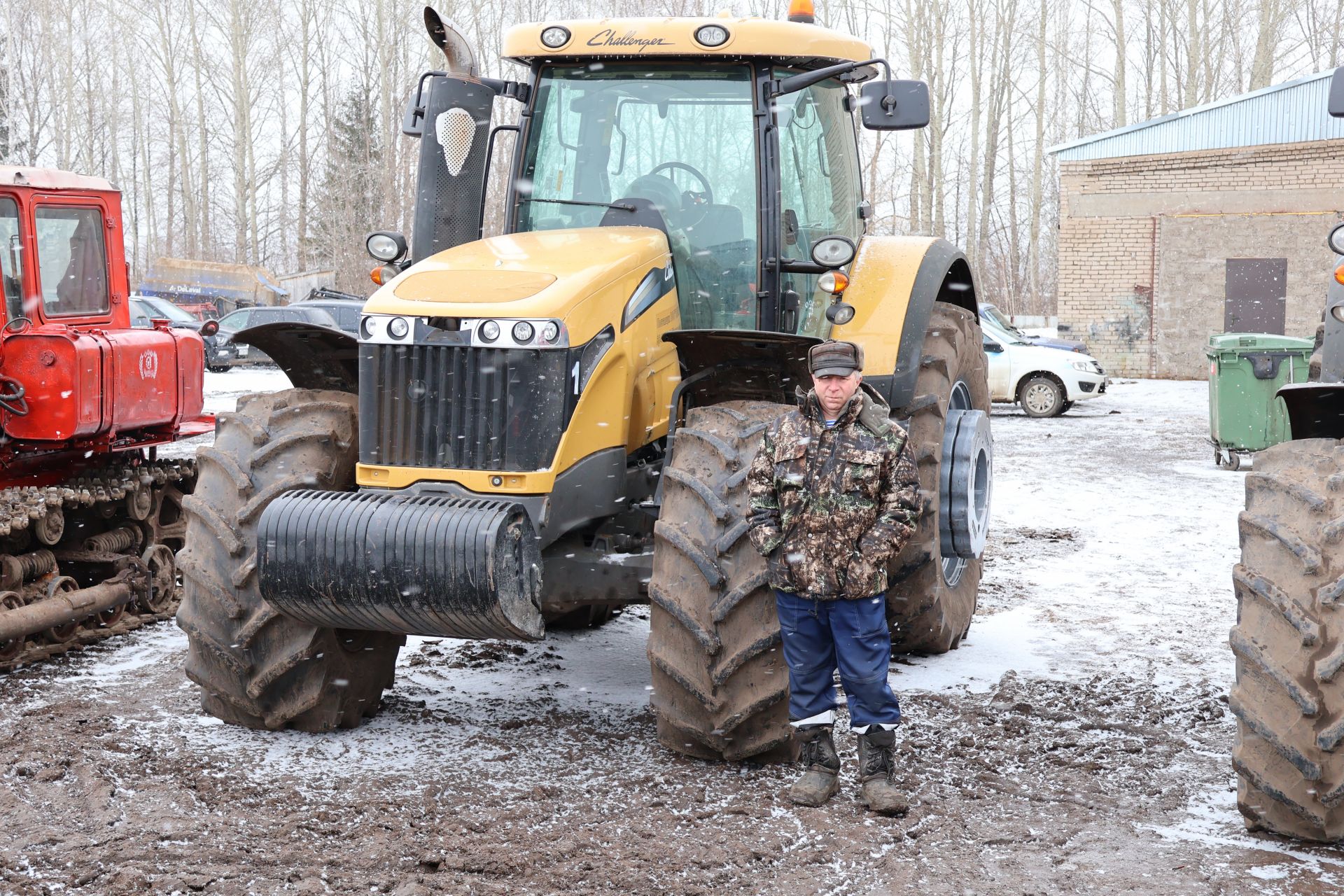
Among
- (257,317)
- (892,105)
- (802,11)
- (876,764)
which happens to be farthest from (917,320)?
(257,317)

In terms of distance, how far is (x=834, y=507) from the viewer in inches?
193

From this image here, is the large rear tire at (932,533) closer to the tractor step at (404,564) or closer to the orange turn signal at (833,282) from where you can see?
the orange turn signal at (833,282)

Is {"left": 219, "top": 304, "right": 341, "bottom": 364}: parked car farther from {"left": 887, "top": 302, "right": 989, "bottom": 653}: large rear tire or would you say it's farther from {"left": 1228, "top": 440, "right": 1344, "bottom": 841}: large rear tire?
{"left": 1228, "top": 440, "right": 1344, "bottom": 841}: large rear tire

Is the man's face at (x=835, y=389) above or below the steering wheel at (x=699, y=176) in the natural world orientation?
below

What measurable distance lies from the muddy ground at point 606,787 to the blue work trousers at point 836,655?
347 mm

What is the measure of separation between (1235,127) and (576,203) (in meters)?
24.3

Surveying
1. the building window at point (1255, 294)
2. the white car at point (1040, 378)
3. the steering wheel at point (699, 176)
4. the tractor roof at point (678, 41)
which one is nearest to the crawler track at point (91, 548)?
the tractor roof at point (678, 41)

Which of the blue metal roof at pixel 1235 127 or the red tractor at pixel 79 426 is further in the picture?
the blue metal roof at pixel 1235 127

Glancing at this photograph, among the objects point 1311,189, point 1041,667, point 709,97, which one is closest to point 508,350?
point 709,97

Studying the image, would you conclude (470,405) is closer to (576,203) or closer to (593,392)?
(593,392)

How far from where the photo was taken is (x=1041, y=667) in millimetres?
6957

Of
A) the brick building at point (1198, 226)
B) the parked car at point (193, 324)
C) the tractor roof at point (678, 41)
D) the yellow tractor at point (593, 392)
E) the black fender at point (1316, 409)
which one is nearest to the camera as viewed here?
the black fender at point (1316, 409)

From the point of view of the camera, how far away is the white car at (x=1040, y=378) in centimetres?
2128

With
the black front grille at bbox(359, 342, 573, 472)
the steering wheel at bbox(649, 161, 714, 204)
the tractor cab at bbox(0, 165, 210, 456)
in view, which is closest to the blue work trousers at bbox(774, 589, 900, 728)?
the black front grille at bbox(359, 342, 573, 472)
